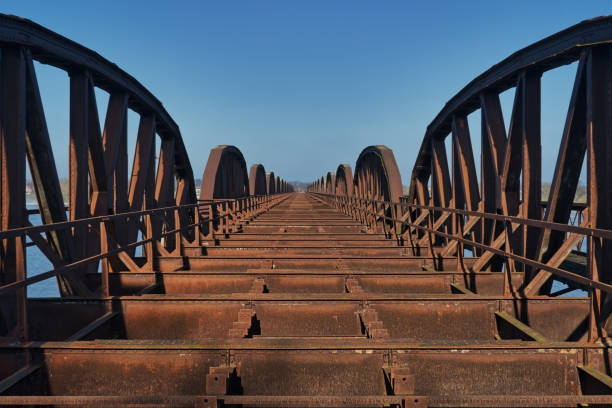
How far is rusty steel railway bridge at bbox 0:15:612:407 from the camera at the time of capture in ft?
11.5

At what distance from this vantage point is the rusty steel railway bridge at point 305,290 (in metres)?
3.52

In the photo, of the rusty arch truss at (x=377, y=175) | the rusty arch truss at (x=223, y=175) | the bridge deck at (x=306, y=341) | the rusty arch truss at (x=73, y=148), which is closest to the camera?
the bridge deck at (x=306, y=341)

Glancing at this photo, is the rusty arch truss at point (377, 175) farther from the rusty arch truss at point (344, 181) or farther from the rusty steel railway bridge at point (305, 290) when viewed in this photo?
the rusty steel railway bridge at point (305, 290)

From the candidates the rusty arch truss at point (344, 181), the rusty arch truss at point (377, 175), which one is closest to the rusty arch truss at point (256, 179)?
the rusty arch truss at point (344, 181)

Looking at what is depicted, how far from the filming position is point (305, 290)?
6.57m

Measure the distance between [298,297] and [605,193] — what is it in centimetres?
397

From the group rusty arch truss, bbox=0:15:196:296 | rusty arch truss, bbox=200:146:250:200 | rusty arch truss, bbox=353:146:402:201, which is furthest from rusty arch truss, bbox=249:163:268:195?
rusty arch truss, bbox=0:15:196:296

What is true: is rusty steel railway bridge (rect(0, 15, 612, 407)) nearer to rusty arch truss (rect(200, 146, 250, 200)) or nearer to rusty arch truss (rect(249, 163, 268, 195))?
rusty arch truss (rect(200, 146, 250, 200))

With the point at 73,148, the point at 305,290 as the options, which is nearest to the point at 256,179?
the point at 73,148

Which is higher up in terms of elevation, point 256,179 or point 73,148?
point 256,179

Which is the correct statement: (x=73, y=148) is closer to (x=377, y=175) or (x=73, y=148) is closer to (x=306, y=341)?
(x=306, y=341)

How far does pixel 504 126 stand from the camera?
366 inches

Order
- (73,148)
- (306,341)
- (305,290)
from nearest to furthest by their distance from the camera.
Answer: (306,341)
(305,290)
(73,148)

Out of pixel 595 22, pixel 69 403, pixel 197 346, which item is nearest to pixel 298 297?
pixel 197 346
